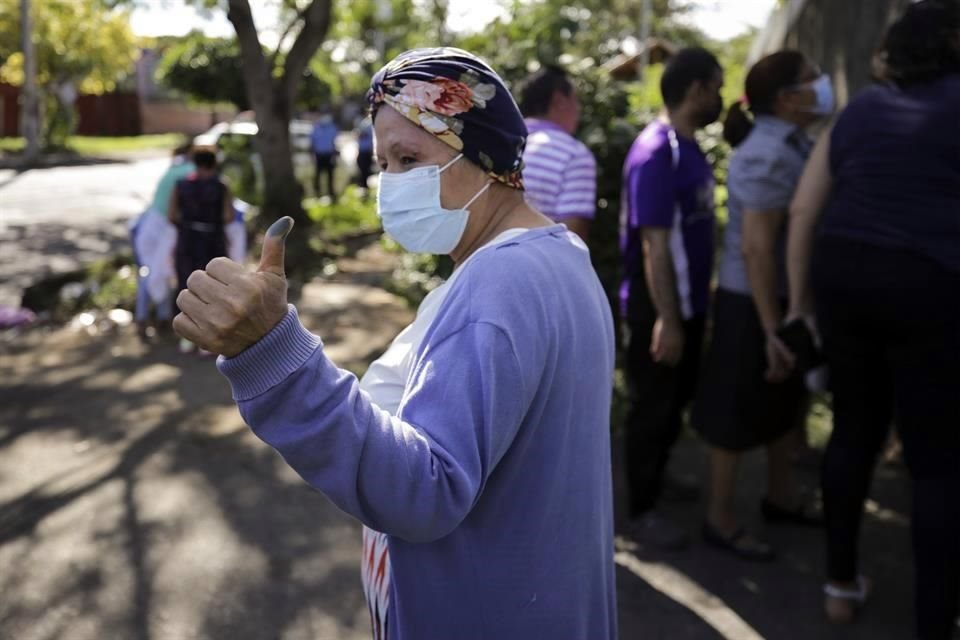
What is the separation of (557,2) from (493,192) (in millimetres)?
5588

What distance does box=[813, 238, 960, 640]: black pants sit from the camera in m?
2.73

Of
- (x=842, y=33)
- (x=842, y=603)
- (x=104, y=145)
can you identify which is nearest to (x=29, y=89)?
(x=104, y=145)

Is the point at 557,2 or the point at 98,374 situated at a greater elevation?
the point at 557,2

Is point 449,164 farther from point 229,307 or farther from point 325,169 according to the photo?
point 325,169

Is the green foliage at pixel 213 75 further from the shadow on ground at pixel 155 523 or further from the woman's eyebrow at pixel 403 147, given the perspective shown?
the woman's eyebrow at pixel 403 147

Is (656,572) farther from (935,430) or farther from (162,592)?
(162,592)

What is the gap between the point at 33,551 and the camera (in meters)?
3.78

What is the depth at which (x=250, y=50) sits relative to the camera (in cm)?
1080

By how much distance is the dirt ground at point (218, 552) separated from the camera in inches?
130

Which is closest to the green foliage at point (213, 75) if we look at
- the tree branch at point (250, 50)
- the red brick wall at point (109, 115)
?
the tree branch at point (250, 50)

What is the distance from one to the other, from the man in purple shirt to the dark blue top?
740 mm

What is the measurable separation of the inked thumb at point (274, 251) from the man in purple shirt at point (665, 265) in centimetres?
236

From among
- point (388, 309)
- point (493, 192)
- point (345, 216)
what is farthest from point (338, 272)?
point (493, 192)

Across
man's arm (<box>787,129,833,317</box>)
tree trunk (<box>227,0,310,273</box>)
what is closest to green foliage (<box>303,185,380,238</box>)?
tree trunk (<box>227,0,310,273</box>)
